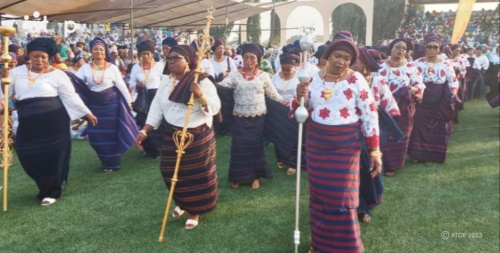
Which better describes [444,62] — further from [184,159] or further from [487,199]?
[184,159]

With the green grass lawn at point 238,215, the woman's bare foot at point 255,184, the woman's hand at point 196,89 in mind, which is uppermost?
the woman's hand at point 196,89

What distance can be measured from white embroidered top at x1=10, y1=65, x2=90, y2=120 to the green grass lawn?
111cm

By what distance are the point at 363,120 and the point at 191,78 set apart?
5.12 feet

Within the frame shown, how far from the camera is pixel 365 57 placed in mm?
3971

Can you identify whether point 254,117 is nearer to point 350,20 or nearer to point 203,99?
point 203,99

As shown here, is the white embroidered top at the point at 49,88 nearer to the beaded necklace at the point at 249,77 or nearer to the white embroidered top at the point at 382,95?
the beaded necklace at the point at 249,77

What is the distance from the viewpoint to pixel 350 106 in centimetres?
331

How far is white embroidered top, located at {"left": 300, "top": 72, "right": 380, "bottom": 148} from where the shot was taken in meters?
3.30

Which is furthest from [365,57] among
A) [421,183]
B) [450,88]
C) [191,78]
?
[450,88]

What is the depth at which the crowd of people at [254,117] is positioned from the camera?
336cm

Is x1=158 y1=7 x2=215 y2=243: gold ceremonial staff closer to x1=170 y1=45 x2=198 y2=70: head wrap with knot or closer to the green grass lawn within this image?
x1=170 y1=45 x2=198 y2=70: head wrap with knot

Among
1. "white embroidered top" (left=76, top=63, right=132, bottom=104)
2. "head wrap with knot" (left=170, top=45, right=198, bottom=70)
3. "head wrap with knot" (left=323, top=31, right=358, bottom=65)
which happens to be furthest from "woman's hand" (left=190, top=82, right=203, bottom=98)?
"white embroidered top" (left=76, top=63, right=132, bottom=104)

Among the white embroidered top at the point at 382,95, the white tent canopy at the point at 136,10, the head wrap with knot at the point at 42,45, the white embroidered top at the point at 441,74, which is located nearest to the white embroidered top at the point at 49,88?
the head wrap with knot at the point at 42,45

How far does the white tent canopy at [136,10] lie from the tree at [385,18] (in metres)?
5.13
